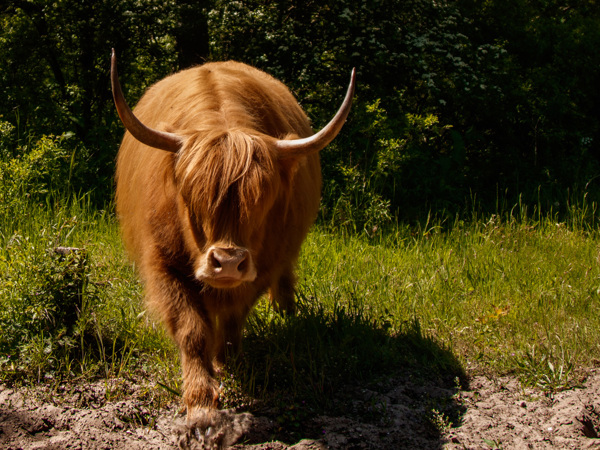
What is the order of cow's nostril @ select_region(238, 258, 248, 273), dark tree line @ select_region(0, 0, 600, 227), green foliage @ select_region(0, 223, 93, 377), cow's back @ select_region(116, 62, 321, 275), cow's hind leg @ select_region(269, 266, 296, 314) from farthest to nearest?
dark tree line @ select_region(0, 0, 600, 227) < cow's hind leg @ select_region(269, 266, 296, 314) < green foliage @ select_region(0, 223, 93, 377) < cow's back @ select_region(116, 62, 321, 275) < cow's nostril @ select_region(238, 258, 248, 273)

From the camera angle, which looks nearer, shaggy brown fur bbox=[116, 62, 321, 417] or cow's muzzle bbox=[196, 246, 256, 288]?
cow's muzzle bbox=[196, 246, 256, 288]

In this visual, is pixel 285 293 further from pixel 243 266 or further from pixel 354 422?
pixel 243 266

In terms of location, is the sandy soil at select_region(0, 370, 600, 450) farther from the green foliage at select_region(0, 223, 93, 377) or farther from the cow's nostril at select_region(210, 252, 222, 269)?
the cow's nostril at select_region(210, 252, 222, 269)

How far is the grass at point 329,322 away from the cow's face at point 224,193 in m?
0.82

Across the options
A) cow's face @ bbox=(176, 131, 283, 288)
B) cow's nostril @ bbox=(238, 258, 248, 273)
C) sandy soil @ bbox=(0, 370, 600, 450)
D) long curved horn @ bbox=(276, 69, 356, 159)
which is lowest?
sandy soil @ bbox=(0, 370, 600, 450)

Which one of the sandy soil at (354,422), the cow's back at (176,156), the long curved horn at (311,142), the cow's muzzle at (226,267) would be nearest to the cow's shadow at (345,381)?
the sandy soil at (354,422)

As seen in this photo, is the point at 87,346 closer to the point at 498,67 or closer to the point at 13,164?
the point at 13,164

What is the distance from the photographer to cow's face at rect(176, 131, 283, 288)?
309cm

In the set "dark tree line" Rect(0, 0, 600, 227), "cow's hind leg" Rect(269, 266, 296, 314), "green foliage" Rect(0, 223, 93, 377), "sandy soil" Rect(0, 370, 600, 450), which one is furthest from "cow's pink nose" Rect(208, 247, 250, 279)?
"dark tree line" Rect(0, 0, 600, 227)

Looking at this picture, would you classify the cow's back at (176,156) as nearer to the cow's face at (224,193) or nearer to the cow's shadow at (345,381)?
the cow's face at (224,193)

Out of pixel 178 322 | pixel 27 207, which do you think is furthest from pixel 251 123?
pixel 27 207

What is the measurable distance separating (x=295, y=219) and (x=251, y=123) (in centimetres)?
67

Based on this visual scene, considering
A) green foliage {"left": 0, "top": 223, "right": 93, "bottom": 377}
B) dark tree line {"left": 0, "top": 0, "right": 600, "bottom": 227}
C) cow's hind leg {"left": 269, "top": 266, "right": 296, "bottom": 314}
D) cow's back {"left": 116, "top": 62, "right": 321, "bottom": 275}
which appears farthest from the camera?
Answer: dark tree line {"left": 0, "top": 0, "right": 600, "bottom": 227}

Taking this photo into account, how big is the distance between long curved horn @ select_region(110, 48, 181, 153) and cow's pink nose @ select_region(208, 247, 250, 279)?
24.3 inches
